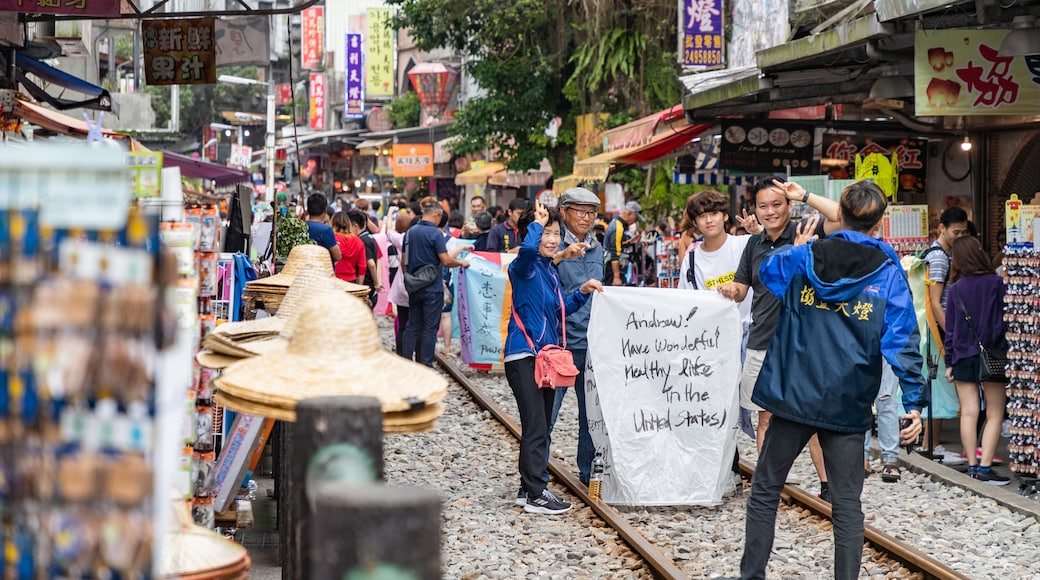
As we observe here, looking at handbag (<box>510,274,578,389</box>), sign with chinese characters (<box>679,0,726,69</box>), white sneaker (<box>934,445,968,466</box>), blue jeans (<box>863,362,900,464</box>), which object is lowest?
white sneaker (<box>934,445,968,466</box>)

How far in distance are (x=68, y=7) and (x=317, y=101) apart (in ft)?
208

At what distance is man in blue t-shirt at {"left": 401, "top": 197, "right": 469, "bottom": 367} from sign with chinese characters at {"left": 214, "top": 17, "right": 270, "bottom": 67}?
328 centimetres

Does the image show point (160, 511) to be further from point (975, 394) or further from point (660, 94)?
point (660, 94)

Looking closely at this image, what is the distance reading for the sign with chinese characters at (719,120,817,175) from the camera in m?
16.0

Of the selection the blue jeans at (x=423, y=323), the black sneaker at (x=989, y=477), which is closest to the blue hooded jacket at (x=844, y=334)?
the black sneaker at (x=989, y=477)

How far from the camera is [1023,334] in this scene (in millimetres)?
9328

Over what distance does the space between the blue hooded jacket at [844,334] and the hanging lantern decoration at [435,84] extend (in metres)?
45.6

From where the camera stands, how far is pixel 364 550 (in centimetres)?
253

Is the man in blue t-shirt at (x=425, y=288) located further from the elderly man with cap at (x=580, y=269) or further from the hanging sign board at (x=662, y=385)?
the hanging sign board at (x=662, y=385)

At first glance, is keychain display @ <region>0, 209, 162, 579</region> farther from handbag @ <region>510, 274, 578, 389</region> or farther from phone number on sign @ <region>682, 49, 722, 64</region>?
phone number on sign @ <region>682, 49, 722, 64</region>

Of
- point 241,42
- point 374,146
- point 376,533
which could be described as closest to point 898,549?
point 376,533

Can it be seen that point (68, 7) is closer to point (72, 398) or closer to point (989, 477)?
point (989, 477)

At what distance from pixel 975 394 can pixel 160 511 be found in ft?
27.2

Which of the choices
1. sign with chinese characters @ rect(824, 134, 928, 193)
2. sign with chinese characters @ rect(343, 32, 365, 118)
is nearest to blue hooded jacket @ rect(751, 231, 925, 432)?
sign with chinese characters @ rect(824, 134, 928, 193)
